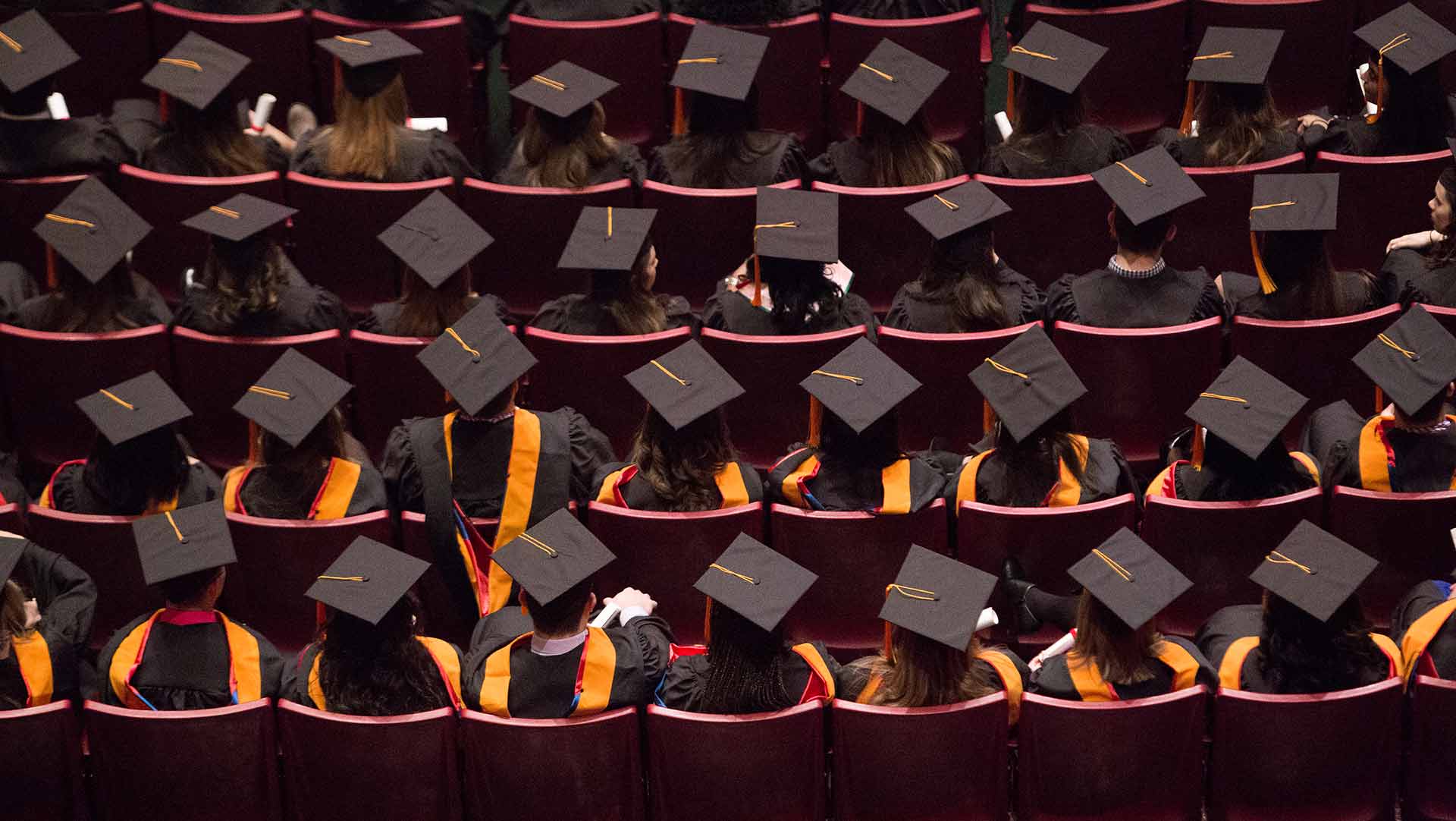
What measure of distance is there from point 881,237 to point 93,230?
2.24 m

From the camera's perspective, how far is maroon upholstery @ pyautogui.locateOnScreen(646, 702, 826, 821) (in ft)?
10.7

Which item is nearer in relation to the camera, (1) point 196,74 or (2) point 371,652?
(2) point 371,652

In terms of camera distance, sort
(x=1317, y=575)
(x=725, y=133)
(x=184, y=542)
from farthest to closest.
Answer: (x=725, y=133), (x=184, y=542), (x=1317, y=575)

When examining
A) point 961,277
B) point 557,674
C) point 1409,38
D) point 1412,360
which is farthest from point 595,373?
point 1409,38

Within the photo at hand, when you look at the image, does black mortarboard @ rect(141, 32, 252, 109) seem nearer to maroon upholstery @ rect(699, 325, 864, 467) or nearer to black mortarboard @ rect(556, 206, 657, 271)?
black mortarboard @ rect(556, 206, 657, 271)

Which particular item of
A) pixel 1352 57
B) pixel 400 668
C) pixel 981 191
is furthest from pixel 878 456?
pixel 1352 57

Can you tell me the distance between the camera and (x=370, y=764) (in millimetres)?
3314

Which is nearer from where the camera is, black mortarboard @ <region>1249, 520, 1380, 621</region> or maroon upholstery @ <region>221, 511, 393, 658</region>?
black mortarboard @ <region>1249, 520, 1380, 621</region>

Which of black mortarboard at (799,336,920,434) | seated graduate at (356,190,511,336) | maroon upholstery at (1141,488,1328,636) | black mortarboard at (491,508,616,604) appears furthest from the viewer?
seated graduate at (356,190,511,336)

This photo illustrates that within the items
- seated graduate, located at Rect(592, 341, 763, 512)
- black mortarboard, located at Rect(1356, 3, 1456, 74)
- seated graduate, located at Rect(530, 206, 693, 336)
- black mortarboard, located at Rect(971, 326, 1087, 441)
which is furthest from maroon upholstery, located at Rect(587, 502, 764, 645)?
black mortarboard, located at Rect(1356, 3, 1456, 74)

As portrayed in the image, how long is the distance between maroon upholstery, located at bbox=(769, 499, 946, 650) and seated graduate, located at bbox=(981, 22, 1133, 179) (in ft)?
5.23

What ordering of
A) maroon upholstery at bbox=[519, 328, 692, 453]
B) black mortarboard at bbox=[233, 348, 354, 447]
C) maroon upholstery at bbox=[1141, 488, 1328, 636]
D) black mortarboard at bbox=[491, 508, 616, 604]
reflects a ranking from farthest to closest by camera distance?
maroon upholstery at bbox=[519, 328, 692, 453]
black mortarboard at bbox=[233, 348, 354, 447]
maroon upholstery at bbox=[1141, 488, 1328, 636]
black mortarboard at bbox=[491, 508, 616, 604]

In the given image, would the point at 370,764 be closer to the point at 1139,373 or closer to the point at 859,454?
the point at 859,454

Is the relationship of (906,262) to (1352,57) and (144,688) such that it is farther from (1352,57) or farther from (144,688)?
(144,688)
